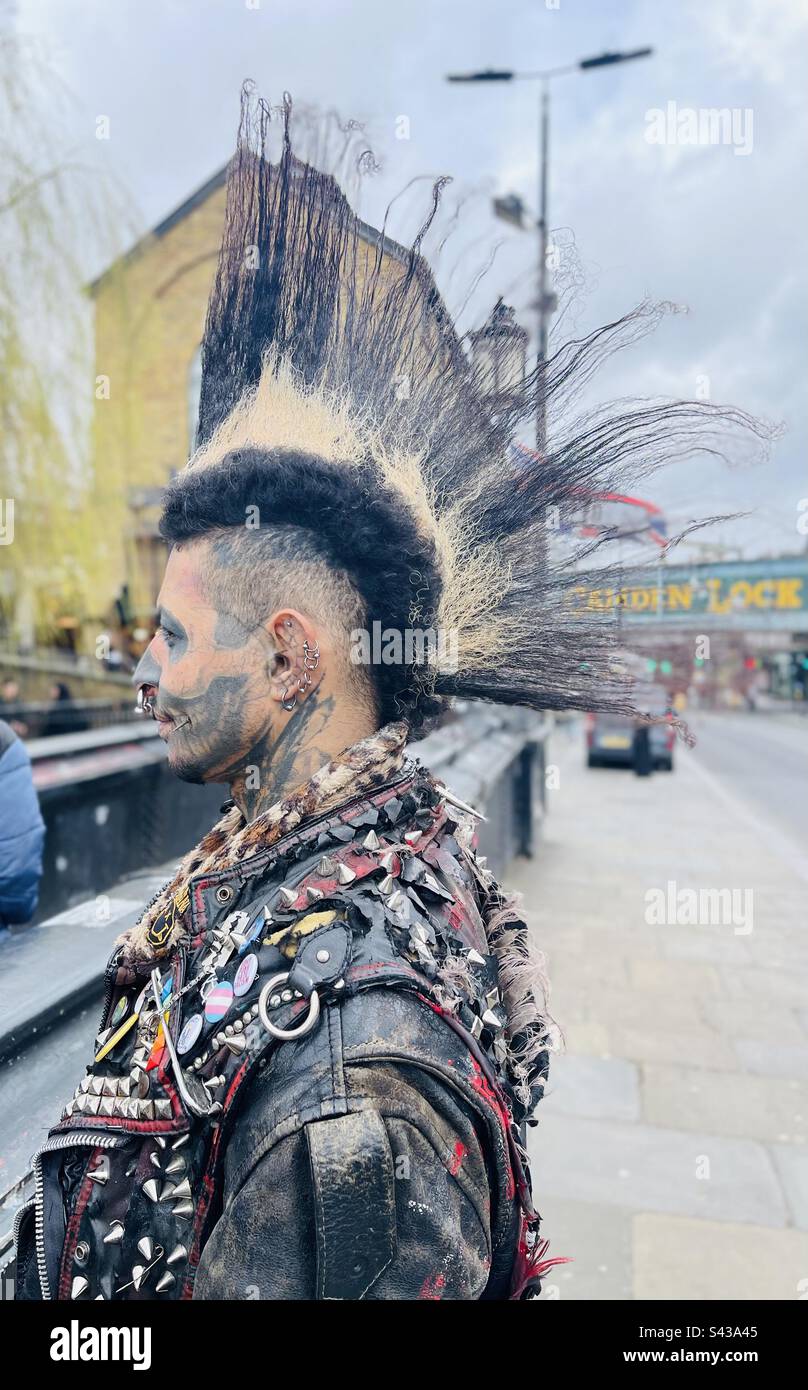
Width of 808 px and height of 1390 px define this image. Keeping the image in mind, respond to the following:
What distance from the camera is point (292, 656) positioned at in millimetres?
1403

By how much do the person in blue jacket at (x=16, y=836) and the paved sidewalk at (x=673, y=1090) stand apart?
2.04 meters

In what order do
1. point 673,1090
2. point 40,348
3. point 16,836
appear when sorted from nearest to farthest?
point 16,836
point 673,1090
point 40,348

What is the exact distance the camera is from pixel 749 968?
263 inches

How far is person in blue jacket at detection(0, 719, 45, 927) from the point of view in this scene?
2.95 metres

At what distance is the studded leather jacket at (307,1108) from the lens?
3.40 feet

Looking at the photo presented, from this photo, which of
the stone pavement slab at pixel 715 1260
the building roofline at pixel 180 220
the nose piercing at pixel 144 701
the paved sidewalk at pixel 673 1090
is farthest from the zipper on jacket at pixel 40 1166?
the stone pavement slab at pixel 715 1260

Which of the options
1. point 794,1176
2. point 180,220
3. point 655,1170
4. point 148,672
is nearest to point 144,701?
point 148,672

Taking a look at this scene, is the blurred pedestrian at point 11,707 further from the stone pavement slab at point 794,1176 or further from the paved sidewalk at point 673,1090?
the stone pavement slab at point 794,1176

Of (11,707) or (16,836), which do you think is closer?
(16,836)

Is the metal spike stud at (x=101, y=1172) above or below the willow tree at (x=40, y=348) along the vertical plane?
below

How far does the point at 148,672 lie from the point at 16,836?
175 centimetres

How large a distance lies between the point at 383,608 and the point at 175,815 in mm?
5110

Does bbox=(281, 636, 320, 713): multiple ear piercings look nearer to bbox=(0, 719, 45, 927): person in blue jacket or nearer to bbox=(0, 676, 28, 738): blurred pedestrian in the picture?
bbox=(0, 719, 45, 927): person in blue jacket

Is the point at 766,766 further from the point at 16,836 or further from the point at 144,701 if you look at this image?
the point at 144,701
